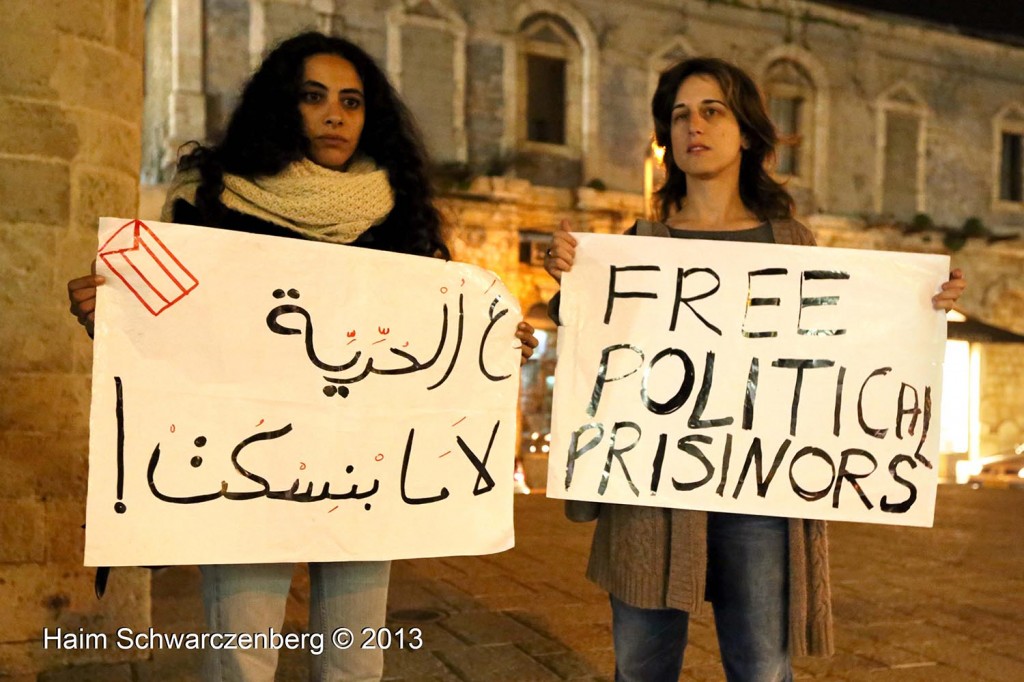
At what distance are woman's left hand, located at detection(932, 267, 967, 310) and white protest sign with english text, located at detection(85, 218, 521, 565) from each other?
3.70 feet

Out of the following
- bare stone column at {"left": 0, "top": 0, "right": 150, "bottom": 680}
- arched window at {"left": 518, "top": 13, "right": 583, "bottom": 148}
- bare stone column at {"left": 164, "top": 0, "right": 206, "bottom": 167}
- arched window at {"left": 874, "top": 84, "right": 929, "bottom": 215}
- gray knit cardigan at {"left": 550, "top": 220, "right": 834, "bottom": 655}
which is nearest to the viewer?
gray knit cardigan at {"left": 550, "top": 220, "right": 834, "bottom": 655}

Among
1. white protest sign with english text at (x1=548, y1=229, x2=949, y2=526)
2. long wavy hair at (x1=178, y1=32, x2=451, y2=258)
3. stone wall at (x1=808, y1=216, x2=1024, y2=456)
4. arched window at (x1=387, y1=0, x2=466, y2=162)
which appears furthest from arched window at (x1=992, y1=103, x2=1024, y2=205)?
long wavy hair at (x1=178, y1=32, x2=451, y2=258)

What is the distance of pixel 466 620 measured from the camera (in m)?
4.02

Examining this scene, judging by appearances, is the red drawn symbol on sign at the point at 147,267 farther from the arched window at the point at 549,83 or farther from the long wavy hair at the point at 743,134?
the arched window at the point at 549,83

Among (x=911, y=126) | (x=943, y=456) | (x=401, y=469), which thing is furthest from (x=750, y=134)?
(x=911, y=126)

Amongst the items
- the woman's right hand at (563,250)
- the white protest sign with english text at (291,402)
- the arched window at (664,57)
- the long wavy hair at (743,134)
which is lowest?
the white protest sign with english text at (291,402)

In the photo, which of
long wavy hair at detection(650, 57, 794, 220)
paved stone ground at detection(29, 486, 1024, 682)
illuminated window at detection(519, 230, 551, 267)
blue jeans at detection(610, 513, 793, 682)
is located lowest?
paved stone ground at detection(29, 486, 1024, 682)

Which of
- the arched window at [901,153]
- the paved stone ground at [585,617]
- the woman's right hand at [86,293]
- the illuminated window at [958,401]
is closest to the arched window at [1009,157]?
the arched window at [901,153]

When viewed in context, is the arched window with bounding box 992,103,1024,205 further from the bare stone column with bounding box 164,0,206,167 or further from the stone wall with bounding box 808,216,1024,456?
the bare stone column with bounding box 164,0,206,167

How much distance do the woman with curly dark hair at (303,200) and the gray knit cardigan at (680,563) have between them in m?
0.58

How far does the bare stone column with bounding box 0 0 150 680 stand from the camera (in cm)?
307

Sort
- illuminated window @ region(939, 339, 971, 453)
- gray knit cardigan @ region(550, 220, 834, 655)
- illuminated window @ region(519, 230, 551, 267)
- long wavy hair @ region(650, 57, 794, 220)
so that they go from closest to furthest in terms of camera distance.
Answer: gray knit cardigan @ region(550, 220, 834, 655)
long wavy hair @ region(650, 57, 794, 220)
illuminated window @ region(519, 230, 551, 267)
illuminated window @ region(939, 339, 971, 453)

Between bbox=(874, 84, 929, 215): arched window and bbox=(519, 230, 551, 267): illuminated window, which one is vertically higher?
bbox=(874, 84, 929, 215): arched window

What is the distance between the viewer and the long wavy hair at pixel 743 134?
7.11 ft
